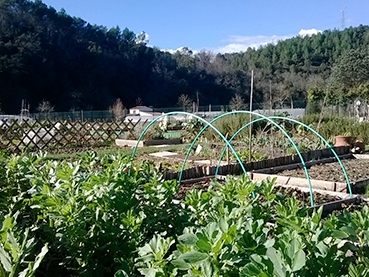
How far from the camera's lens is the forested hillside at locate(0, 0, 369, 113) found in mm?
34531

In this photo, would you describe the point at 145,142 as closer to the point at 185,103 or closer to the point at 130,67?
the point at 185,103

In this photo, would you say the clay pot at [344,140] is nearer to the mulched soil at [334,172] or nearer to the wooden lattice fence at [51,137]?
the mulched soil at [334,172]

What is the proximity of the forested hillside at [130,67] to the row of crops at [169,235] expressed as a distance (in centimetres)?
3006

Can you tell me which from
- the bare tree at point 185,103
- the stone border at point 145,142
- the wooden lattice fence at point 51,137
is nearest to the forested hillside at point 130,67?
the bare tree at point 185,103

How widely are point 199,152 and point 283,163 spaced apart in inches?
95.5

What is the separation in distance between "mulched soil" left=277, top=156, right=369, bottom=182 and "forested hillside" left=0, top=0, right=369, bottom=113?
24056 millimetres

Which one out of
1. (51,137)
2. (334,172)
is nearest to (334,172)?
(334,172)

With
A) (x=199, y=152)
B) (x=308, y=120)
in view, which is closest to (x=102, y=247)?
(x=199, y=152)

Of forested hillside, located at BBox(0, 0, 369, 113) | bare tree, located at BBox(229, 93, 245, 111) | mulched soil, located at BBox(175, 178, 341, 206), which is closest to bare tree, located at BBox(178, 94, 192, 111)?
forested hillside, located at BBox(0, 0, 369, 113)

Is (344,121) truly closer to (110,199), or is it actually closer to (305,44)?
(110,199)

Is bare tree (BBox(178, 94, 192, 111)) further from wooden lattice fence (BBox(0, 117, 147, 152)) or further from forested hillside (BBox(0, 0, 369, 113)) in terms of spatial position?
wooden lattice fence (BBox(0, 117, 147, 152))

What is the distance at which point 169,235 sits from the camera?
1.34 metres

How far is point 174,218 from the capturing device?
4.50 ft

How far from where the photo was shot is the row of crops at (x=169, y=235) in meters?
0.84
